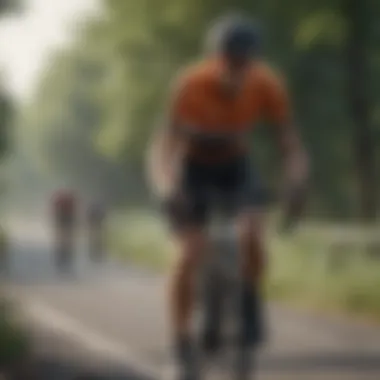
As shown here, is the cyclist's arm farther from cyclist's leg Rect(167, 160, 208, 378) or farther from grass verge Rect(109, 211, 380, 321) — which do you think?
grass verge Rect(109, 211, 380, 321)

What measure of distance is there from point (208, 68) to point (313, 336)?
2.38m

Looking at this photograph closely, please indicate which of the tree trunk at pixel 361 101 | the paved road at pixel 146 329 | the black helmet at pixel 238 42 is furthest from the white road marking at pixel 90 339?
Answer: the tree trunk at pixel 361 101

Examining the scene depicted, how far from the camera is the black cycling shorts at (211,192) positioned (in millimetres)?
4793

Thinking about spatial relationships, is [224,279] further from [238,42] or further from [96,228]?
[96,228]

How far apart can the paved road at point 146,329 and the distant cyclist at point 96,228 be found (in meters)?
0.15

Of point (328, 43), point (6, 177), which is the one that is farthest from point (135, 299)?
point (6, 177)

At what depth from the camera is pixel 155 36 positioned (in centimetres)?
756

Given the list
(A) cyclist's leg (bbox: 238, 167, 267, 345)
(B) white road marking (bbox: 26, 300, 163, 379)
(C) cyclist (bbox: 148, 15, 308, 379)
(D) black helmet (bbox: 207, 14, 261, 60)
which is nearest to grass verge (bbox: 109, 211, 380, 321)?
(B) white road marking (bbox: 26, 300, 163, 379)

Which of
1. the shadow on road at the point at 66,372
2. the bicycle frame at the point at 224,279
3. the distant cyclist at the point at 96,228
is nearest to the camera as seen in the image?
the bicycle frame at the point at 224,279

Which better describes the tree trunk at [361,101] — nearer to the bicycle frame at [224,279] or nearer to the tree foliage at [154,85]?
the tree foliage at [154,85]

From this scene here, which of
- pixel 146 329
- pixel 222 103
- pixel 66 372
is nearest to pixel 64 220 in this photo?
pixel 146 329

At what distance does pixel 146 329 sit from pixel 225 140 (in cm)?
246

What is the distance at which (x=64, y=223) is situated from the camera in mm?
8672

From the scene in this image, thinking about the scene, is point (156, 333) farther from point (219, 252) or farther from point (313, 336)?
point (219, 252)
